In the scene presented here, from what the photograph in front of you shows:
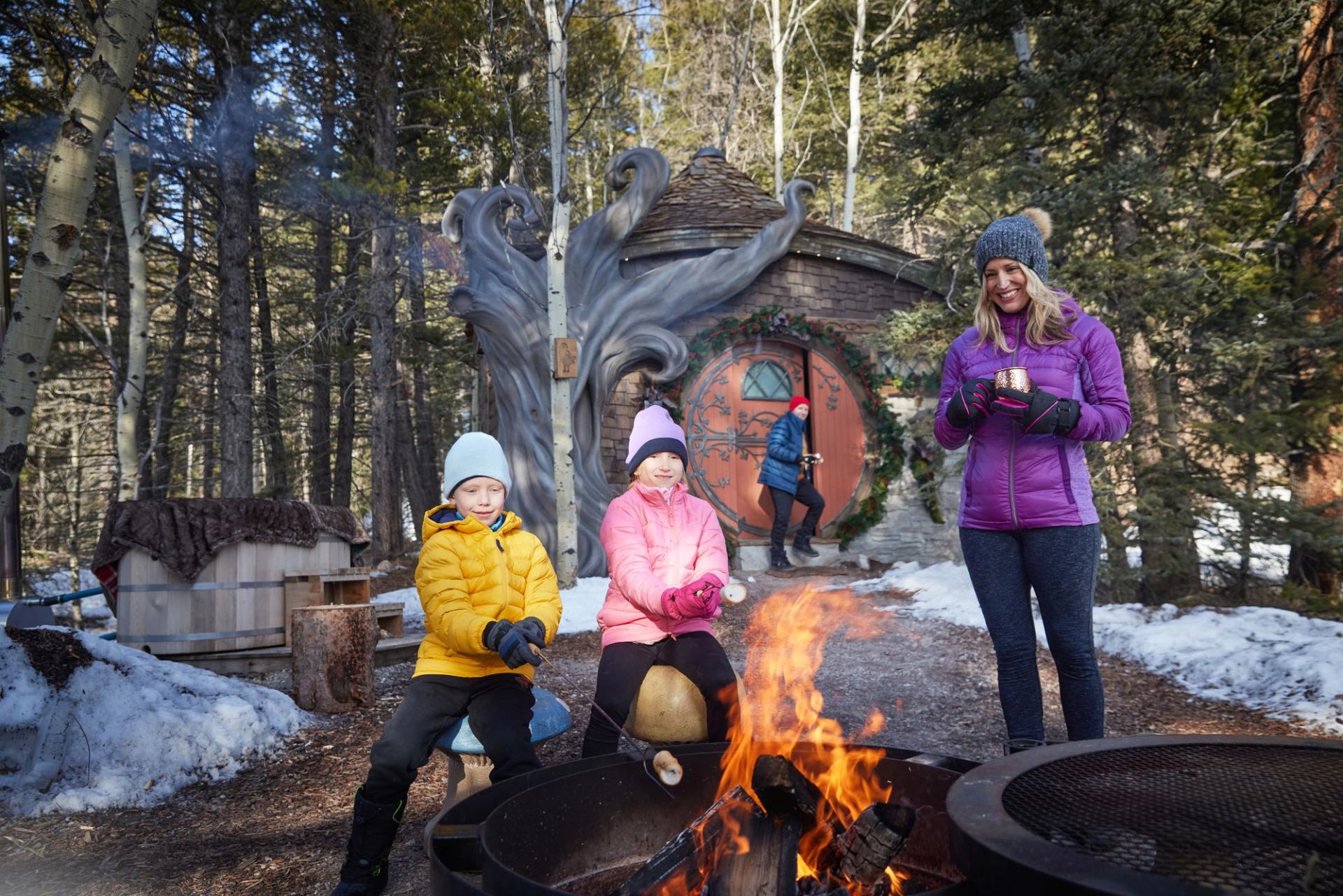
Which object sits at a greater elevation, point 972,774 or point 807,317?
point 807,317

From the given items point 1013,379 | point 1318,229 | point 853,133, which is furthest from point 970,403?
point 853,133

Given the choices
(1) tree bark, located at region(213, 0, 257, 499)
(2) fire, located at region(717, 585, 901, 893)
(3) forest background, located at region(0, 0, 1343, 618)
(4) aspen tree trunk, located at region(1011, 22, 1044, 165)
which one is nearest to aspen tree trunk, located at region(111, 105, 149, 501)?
(3) forest background, located at region(0, 0, 1343, 618)

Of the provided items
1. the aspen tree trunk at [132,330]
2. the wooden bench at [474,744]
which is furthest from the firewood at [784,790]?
the aspen tree trunk at [132,330]

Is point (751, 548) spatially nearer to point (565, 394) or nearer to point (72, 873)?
point (565, 394)

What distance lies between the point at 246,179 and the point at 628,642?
11.8 m

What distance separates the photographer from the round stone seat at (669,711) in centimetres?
325

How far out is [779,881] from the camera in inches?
85.5

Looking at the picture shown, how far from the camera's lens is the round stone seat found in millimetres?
3248

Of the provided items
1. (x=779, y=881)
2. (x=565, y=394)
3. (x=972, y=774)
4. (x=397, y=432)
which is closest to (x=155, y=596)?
(x=565, y=394)

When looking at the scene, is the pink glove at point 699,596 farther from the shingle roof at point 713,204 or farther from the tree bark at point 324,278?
the tree bark at point 324,278

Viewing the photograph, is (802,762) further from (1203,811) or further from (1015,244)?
(1015,244)

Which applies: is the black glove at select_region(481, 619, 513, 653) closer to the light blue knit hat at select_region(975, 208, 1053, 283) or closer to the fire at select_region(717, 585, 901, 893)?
the fire at select_region(717, 585, 901, 893)

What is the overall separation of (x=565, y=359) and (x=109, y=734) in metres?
6.40

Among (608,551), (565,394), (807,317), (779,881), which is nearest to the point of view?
(779,881)
